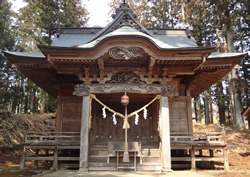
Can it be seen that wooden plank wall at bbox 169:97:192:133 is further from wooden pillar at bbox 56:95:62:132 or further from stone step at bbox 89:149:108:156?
wooden pillar at bbox 56:95:62:132

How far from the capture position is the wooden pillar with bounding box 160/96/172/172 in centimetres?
815

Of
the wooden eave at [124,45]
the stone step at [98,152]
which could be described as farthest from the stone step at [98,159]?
the wooden eave at [124,45]

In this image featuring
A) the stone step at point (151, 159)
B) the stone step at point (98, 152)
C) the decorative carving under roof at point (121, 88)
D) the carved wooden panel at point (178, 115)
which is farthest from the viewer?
the carved wooden panel at point (178, 115)

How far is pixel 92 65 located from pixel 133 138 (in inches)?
177

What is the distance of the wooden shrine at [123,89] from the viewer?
26.7 feet

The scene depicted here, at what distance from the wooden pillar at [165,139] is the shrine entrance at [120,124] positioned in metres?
1.80

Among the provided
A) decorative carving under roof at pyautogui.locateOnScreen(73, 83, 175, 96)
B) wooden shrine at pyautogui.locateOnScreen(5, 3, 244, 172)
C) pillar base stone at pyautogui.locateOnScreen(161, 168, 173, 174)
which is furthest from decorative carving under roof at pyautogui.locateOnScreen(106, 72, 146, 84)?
pillar base stone at pyautogui.locateOnScreen(161, 168, 173, 174)

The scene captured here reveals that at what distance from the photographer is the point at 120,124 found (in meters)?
11.1

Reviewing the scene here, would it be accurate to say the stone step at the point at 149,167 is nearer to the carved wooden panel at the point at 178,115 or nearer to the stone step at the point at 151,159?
the stone step at the point at 151,159

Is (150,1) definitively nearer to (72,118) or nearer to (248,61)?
(248,61)

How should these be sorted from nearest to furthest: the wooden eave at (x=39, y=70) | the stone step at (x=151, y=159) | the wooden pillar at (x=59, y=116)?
the stone step at (x=151, y=159) < the wooden eave at (x=39, y=70) < the wooden pillar at (x=59, y=116)

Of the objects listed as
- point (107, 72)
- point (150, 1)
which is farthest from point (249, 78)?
point (107, 72)

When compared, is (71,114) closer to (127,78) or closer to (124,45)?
(127,78)

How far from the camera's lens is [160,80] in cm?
906
